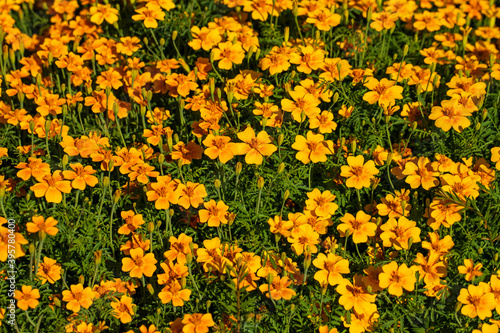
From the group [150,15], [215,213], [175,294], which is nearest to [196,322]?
[175,294]

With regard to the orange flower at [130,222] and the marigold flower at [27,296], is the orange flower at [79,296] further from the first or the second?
the orange flower at [130,222]

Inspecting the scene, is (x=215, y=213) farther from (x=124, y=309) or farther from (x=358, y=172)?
(x=358, y=172)

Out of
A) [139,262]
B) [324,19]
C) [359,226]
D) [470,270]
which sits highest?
[324,19]

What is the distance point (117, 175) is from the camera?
3180mm

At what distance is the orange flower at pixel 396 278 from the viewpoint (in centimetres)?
258

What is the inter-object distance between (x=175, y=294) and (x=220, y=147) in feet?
2.68

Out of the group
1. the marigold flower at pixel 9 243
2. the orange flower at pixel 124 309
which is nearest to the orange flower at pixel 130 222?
the orange flower at pixel 124 309

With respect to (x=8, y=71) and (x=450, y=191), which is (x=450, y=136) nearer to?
(x=450, y=191)

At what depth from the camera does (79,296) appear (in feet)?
8.63

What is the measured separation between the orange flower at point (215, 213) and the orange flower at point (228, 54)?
0.98 meters

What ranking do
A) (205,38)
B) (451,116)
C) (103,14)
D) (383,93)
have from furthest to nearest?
(103,14) < (205,38) < (383,93) < (451,116)

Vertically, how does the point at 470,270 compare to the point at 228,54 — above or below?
below

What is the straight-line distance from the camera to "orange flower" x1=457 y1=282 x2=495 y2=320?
8.31ft

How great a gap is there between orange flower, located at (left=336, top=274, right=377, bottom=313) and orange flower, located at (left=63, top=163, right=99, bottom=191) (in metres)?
1.41
